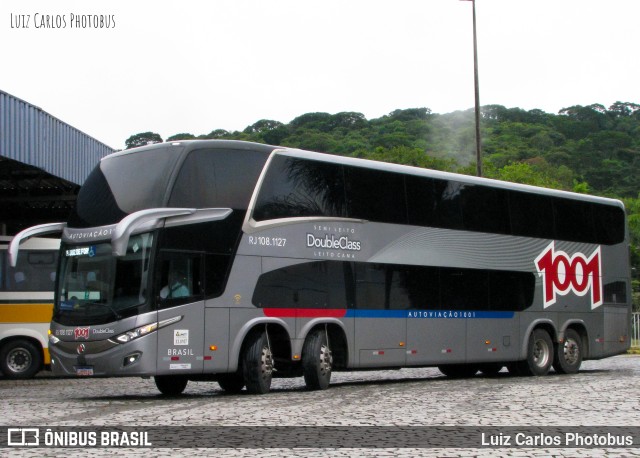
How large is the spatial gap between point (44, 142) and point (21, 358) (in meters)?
5.11

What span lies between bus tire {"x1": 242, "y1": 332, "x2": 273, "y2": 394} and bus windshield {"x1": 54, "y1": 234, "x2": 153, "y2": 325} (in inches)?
87.1

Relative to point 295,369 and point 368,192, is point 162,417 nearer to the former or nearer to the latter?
point 295,369

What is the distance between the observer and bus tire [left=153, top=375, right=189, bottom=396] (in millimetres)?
17938

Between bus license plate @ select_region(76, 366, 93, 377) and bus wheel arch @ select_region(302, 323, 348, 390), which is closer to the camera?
bus license plate @ select_region(76, 366, 93, 377)

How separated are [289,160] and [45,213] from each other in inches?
753

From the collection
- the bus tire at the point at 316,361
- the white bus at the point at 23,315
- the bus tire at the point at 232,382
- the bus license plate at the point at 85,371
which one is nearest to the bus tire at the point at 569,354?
the bus tire at the point at 316,361

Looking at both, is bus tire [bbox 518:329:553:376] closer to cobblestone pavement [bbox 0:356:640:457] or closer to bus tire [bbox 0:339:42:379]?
cobblestone pavement [bbox 0:356:640:457]

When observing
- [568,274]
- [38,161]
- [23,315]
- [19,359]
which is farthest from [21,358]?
[568,274]

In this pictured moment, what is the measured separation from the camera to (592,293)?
979 inches

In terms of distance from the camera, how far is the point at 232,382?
18562 mm

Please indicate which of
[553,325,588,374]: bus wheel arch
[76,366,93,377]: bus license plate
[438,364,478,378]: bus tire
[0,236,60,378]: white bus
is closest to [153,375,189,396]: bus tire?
[76,366,93,377]: bus license plate

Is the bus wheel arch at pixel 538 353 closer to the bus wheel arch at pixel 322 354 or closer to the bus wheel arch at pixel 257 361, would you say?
the bus wheel arch at pixel 322 354

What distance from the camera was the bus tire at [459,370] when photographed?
2389 centimetres

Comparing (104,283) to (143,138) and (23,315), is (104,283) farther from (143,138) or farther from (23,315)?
(143,138)
